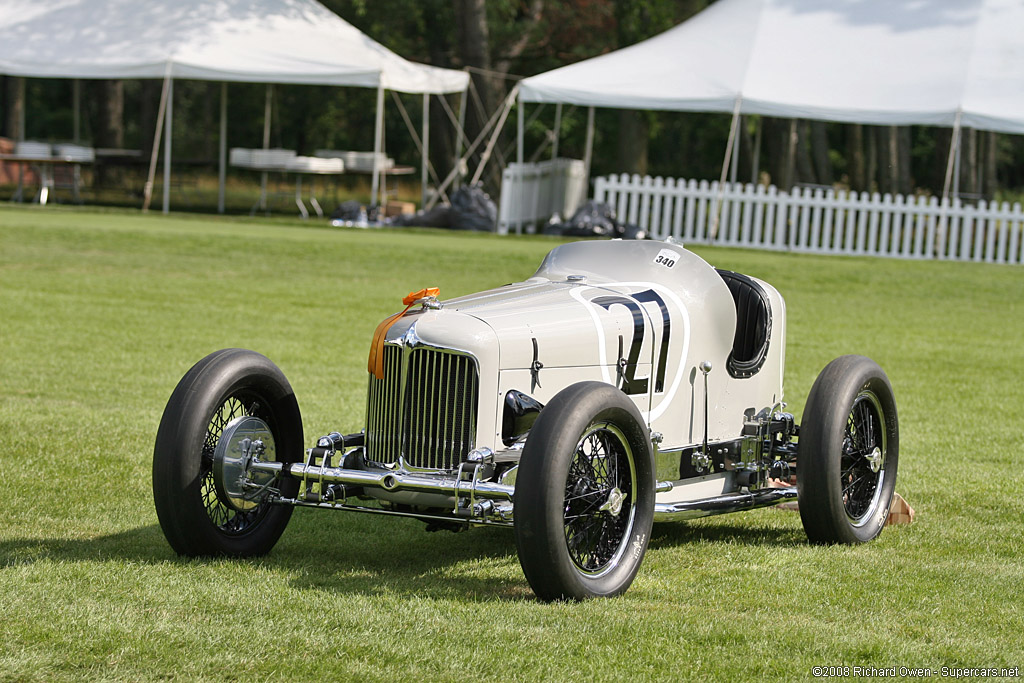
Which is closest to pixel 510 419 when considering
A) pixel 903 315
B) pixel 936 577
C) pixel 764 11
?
pixel 936 577

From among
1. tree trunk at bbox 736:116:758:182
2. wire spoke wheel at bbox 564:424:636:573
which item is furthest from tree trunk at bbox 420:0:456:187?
wire spoke wheel at bbox 564:424:636:573

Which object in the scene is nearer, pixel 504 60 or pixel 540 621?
pixel 540 621

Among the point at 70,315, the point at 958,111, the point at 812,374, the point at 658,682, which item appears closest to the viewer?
the point at 658,682

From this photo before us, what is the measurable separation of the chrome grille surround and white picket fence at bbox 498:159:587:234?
762 inches

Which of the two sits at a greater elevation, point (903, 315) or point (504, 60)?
point (504, 60)

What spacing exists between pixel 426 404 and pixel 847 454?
229 cm

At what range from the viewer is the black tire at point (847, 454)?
6.16 metres

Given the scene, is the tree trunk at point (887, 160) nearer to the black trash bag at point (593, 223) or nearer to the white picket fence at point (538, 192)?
the white picket fence at point (538, 192)

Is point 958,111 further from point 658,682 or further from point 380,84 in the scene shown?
point 658,682

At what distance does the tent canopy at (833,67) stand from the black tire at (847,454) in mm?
16369

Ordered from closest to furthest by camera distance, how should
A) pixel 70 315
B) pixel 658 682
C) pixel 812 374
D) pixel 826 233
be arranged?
pixel 658 682 → pixel 812 374 → pixel 70 315 → pixel 826 233

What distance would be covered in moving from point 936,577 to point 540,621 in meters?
1.99

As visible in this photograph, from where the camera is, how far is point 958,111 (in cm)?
2186

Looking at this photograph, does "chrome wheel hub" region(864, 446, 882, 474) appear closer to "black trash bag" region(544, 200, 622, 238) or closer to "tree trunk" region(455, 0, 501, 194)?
"black trash bag" region(544, 200, 622, 238)
